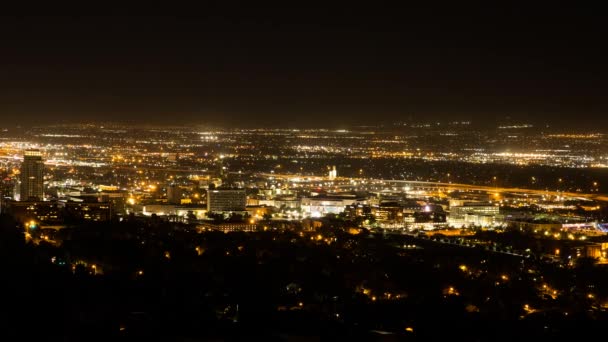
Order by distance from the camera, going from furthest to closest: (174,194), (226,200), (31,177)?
(174,194)
(31,177)
(226,200)

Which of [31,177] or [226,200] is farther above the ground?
[31,177]

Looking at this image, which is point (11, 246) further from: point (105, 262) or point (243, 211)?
point (243, 211)

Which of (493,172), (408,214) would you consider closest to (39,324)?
(408,214)

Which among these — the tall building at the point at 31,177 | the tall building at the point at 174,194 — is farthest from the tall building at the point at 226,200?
the tall building at the point at 31,177

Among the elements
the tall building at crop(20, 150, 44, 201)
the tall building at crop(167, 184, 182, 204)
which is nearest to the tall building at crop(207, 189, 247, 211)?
the tall building at crop(167, 184, 182, 204)

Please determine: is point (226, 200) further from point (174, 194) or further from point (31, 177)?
point (31, 177)

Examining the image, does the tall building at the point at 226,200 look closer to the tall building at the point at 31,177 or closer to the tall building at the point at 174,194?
the tall building at the point at 174,194

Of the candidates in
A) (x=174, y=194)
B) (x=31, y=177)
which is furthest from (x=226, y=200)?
(x=31, y=177)
